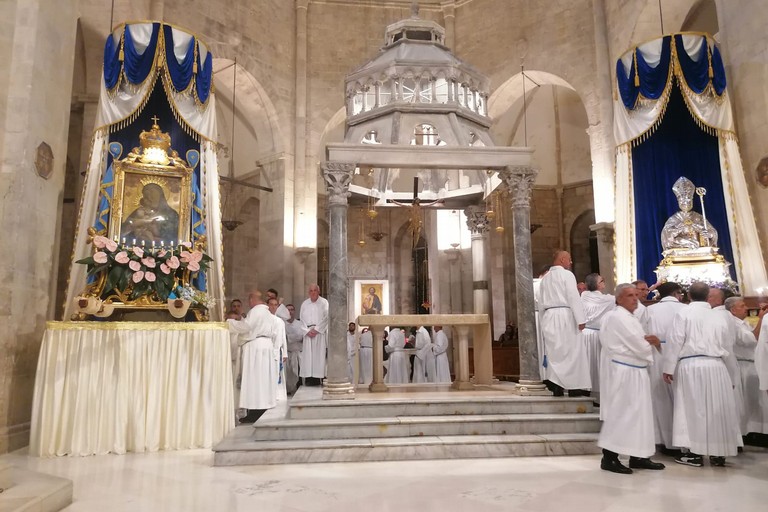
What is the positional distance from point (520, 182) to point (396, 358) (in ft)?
20.4

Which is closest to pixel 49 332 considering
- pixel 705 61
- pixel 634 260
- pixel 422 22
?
pixel 422 22

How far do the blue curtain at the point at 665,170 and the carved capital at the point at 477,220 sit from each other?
2.60 m

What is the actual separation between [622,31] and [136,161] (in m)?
9.85

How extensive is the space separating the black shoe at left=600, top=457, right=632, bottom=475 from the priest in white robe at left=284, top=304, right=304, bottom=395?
6.20 meters

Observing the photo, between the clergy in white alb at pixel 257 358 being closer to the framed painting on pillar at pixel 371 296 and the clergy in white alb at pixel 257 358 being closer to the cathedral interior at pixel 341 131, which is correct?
the cathedral interior at pixel 341 131

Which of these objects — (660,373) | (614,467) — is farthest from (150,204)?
(660,373)

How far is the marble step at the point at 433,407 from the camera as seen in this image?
653 cm

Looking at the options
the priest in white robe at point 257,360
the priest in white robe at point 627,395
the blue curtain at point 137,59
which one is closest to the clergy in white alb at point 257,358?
the priest in white robe at point 257,360

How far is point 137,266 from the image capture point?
6.95 m

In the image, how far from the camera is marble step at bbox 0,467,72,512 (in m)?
3.66

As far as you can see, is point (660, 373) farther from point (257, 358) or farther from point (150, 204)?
point (150, 204)

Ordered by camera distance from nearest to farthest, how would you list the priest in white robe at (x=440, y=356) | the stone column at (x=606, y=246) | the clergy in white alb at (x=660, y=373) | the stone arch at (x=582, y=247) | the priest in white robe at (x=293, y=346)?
the clergy in white alb at (x=660, y=373), the priest in white robe at (x=293, y=346), the stone column at (x=606, y=246), the priest in white robe at (x=440, y=356), the stone arch at (x=582, y=247)

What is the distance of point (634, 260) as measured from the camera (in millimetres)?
9797

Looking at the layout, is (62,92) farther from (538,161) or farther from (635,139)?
(538,161)
